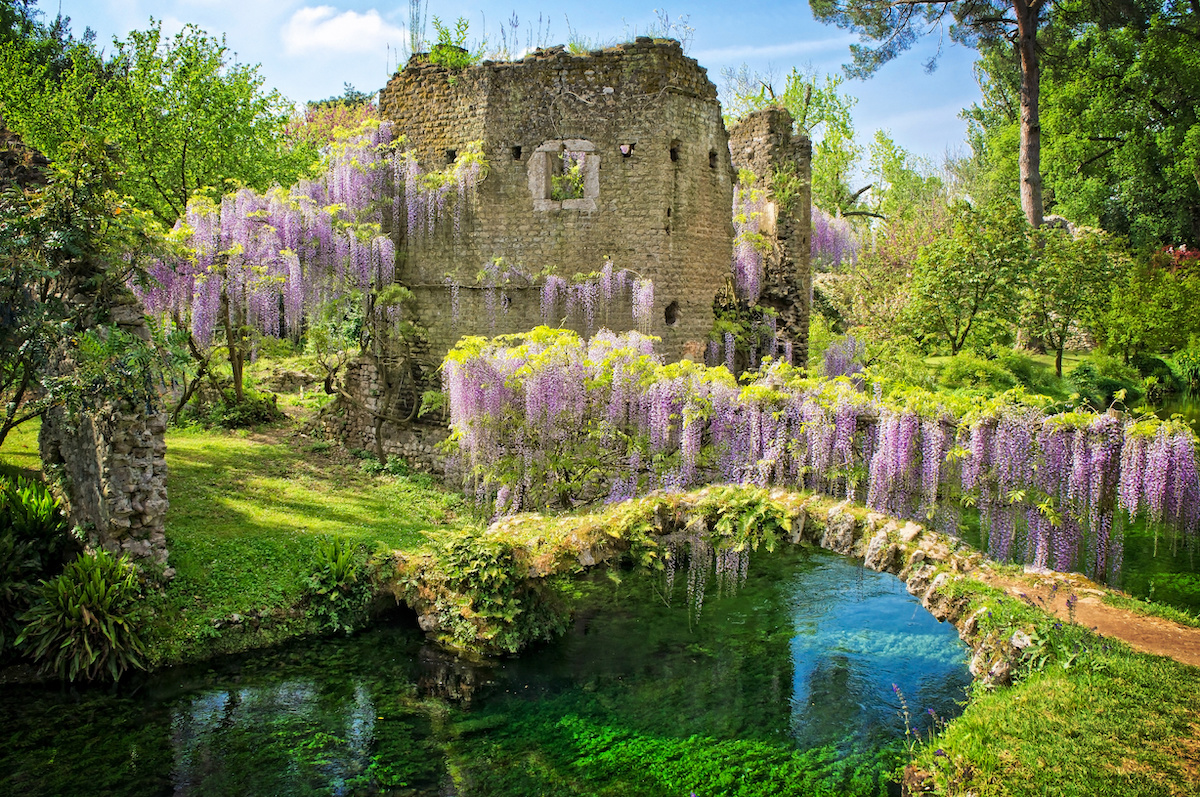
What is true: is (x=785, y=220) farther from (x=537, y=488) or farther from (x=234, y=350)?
(x=234, y=350)

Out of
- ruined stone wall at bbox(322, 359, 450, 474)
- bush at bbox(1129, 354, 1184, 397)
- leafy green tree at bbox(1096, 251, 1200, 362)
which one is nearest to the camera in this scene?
ruined stone wall at bbox(322, 359, 450, 474)

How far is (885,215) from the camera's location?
92.1ft

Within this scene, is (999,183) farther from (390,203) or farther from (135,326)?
(135,326)

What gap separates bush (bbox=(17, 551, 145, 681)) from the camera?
7.46 m

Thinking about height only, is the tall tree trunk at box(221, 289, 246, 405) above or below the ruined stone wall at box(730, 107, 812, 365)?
below

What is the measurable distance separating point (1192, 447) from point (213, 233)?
12826mm

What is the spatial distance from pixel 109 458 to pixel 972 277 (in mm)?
14165

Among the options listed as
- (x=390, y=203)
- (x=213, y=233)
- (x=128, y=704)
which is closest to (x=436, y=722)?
(x=128, y=704)

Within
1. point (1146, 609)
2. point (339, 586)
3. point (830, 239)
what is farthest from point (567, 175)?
point (1146, 609)

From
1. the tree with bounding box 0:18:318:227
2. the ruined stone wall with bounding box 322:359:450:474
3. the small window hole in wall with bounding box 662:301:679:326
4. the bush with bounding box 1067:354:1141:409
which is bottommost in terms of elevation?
the ruined stone wall with bounding box 322:359:450:474

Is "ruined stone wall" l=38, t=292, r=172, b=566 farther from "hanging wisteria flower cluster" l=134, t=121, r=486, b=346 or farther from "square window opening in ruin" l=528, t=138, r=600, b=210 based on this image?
"square window opening in ruin" l=528, t=138, r=600, b=210

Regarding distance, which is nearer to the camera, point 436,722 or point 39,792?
point 39,792

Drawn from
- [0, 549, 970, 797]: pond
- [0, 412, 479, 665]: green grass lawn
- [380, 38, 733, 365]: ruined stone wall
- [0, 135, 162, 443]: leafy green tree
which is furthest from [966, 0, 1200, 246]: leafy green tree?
[0, 135, 162, 443]: leafy green tree

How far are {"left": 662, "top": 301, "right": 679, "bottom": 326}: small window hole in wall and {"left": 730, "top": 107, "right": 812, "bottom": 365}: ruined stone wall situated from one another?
2482mm
